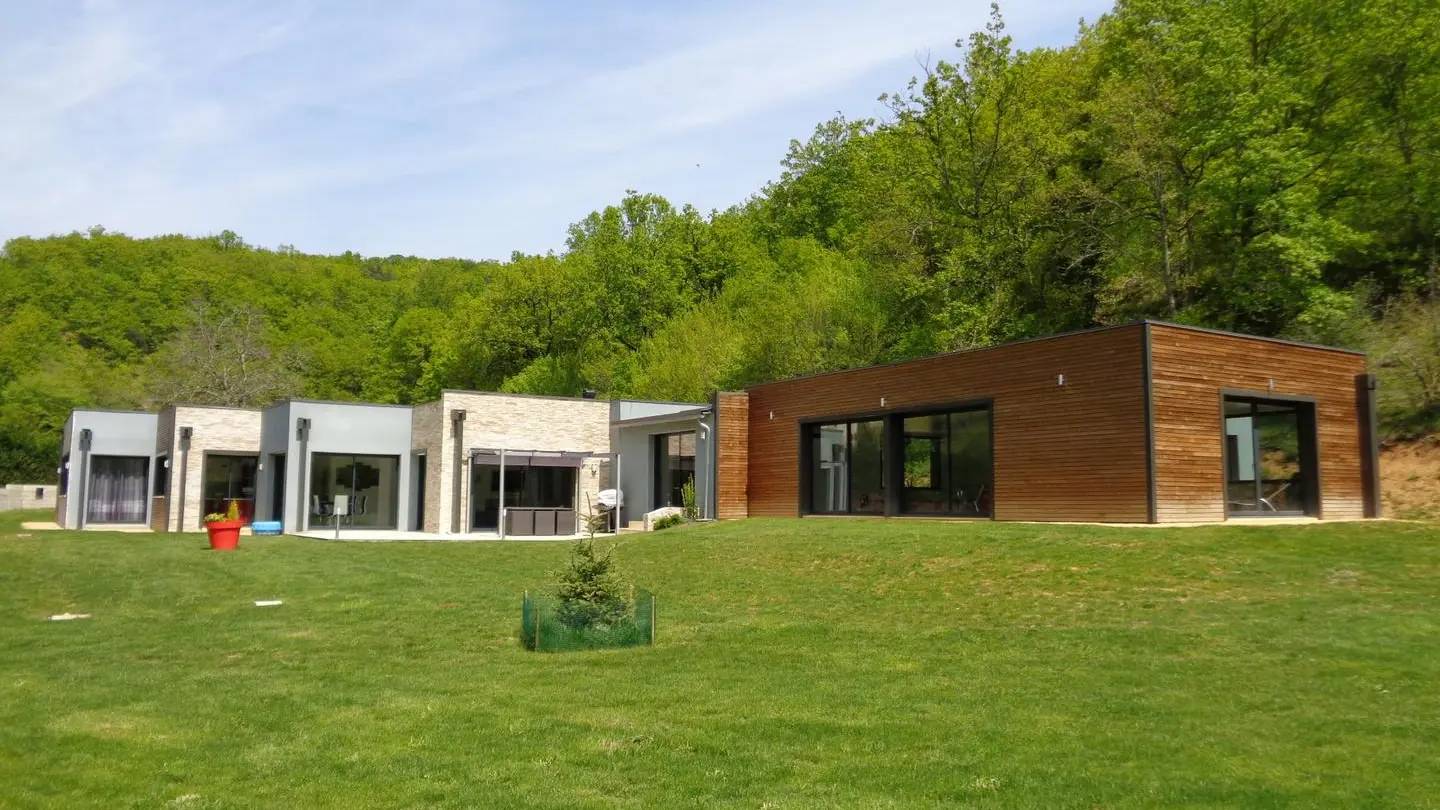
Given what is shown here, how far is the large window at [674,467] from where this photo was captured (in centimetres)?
3050

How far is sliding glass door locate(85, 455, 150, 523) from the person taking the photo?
116 ft

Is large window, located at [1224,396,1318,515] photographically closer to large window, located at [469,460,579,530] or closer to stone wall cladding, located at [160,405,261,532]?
large window, located at [469,460,579,530]

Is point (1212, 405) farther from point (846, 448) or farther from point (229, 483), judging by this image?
point (229, 483)

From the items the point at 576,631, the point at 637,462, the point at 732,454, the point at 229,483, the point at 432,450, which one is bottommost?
the point at 576,631

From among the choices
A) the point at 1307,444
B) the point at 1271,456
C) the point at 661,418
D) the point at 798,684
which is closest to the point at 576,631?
the point at 798,684

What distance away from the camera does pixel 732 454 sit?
26.5m

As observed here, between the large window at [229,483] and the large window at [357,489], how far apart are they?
392cm

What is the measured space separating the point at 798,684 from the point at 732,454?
17904 mm

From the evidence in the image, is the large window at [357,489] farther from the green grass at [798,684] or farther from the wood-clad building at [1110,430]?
the wood-clad building at [1110,430]

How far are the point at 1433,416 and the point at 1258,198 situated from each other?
23.2 feet

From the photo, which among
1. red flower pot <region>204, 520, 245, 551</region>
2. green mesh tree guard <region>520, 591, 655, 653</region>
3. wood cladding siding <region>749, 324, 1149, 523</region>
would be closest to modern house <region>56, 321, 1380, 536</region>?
wood cladding siding <region>749, 324, 1149, 523</region>

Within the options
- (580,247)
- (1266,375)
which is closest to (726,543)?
(1266,375)

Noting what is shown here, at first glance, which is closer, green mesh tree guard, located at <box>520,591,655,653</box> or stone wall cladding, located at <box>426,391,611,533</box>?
green mesh tree guard, located at <box>520,591,655,653</box>

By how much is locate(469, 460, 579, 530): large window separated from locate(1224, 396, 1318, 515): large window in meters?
18.3
